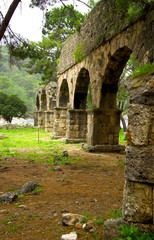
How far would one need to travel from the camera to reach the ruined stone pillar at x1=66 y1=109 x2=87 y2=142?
12375 millimetres

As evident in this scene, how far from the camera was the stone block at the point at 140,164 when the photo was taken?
80.4 inches

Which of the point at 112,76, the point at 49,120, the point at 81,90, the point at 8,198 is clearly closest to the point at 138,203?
the point at 8,198

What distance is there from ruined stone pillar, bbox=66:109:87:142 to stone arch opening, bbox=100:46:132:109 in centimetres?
346

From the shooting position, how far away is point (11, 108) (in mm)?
25859

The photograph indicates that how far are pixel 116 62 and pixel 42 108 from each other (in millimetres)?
17943

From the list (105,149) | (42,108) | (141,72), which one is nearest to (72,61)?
(105,149)

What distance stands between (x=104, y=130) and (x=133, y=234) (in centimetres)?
724

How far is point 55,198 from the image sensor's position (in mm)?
3697

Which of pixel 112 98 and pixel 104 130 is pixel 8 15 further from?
pixel 104 130

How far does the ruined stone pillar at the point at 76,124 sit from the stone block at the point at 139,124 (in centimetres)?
1020

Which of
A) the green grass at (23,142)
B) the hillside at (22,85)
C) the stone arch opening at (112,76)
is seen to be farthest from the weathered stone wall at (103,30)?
the hillside at (22,85)

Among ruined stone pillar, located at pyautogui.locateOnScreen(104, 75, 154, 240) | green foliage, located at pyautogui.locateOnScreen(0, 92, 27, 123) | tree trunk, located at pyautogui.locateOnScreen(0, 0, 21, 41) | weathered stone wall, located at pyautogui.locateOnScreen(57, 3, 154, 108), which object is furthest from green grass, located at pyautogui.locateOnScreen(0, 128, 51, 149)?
green foliage, located at pyautogui.locateOnScreen(0, 92, 27, 123)

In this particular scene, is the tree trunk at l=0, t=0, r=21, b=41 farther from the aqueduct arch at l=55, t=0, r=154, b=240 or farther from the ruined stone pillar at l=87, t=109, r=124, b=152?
the ruined stone pillar at l=87, t=109, r=124, b=152

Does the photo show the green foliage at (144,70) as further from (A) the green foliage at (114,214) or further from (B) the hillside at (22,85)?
(B) the hillside at (22,85)
